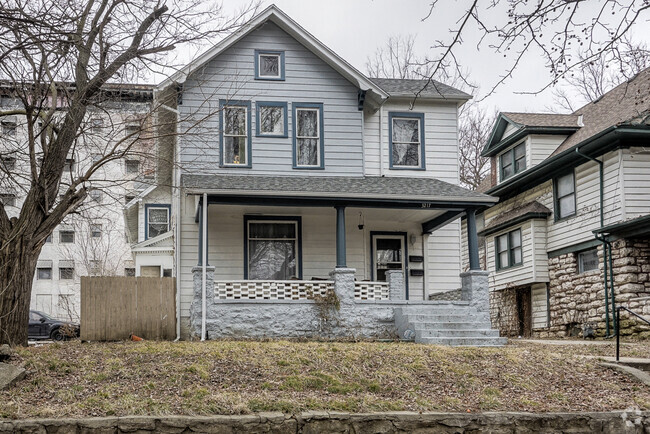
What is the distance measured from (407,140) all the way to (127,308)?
811 cm

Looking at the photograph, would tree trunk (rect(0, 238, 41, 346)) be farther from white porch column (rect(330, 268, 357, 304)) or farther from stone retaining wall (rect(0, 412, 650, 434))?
white porch column (rect(330, 268, 357, 304))

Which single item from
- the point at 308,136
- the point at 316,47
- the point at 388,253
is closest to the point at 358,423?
the point at 388,253

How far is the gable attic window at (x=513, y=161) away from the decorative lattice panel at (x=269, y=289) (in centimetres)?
1090

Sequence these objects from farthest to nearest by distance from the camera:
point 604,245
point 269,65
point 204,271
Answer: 1. point 604,245
2. point 269,65
3. point 204,271

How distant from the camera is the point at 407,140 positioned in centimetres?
1856

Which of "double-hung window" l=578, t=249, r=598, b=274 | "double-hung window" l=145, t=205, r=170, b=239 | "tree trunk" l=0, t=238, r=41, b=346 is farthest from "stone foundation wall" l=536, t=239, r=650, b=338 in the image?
"tree trunk" l=0, t=238, r=41, b=346

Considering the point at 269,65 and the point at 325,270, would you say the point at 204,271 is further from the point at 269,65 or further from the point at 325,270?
the point at 269,65

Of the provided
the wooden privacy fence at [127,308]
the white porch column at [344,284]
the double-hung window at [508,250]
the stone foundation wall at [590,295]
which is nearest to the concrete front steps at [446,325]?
the white porch column at [344,284]

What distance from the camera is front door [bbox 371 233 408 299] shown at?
58.8ft

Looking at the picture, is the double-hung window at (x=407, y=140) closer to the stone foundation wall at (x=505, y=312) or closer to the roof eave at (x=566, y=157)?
the roof eave at (x=566, y=157)

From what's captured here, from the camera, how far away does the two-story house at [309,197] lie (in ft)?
50.0

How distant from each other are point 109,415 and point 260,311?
24.0 feet

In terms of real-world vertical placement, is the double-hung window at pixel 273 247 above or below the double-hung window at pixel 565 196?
below

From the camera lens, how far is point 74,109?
11711mm
